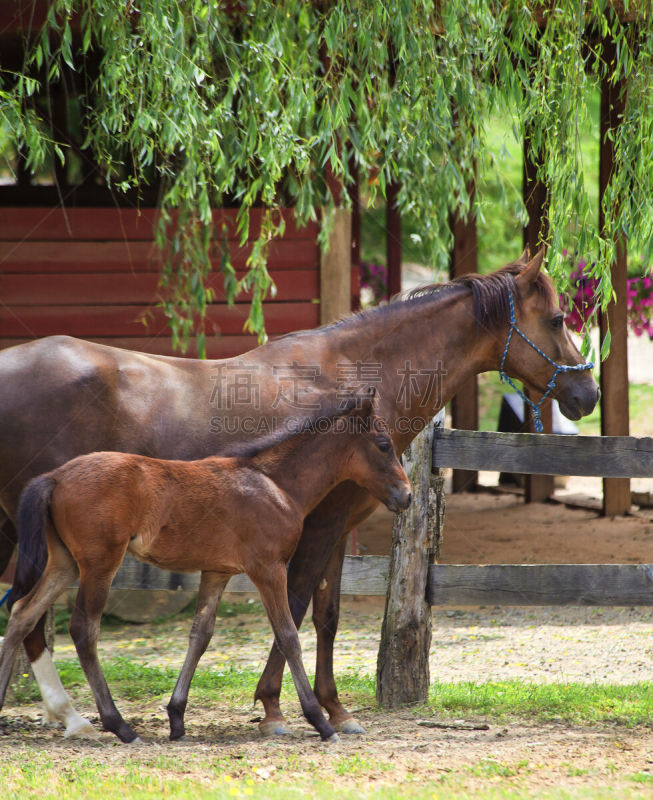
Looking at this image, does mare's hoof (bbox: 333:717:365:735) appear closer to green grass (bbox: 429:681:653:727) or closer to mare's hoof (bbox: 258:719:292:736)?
mare's hoof (bbox: 258:719:292:736)

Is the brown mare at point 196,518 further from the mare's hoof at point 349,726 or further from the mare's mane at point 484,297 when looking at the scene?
the mare's mane at point 484,297

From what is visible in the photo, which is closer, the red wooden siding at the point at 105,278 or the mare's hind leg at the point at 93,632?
the mare's hind leg at the point at 93,632

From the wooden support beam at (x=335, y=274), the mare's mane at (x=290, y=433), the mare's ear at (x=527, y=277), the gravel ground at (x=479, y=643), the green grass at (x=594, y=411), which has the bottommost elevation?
the gravel ground at (x=479, y=643)

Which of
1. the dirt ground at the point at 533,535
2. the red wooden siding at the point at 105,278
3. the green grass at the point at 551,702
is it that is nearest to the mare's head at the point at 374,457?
the green grass at the point at 551,702

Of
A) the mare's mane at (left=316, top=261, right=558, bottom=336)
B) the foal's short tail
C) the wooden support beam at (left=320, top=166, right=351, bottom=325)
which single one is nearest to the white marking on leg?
the foal's short tail

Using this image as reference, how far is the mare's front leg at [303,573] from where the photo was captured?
173 inches

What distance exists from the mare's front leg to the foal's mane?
125 centimetres

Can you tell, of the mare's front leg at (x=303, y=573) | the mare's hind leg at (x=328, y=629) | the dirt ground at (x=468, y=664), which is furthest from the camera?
the mare's hind leg at (x=328, y=629)

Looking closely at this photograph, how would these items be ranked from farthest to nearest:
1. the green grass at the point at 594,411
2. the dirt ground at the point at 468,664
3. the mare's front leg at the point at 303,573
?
the green grass at the point at 594,411
the mare's front leg at the point at 303,573
the dirt ground at the point at 468,664

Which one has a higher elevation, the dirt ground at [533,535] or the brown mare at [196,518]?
the brown mare at [196,518]

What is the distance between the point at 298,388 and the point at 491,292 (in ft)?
3.86

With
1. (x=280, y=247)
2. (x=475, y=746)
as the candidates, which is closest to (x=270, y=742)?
(x=475, y=746)

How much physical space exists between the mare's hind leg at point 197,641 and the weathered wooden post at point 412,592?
1.06 metres

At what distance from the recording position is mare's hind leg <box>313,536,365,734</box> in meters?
4.55
